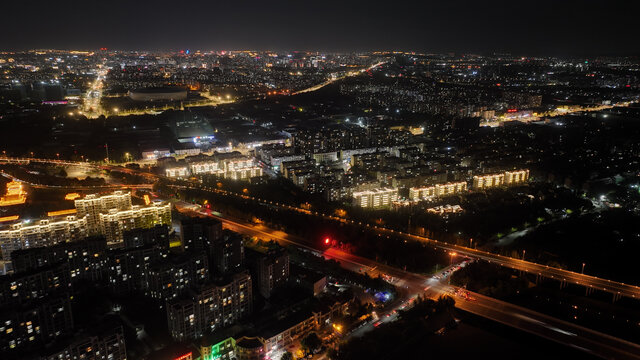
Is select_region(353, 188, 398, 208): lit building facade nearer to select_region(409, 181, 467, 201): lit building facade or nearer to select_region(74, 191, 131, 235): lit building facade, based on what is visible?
select_region(409, 181, 467, 201): lit building facade

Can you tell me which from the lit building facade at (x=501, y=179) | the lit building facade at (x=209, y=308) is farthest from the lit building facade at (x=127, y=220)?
the lit building facade at (x=501, y=179)

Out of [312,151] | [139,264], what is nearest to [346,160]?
[312,151]

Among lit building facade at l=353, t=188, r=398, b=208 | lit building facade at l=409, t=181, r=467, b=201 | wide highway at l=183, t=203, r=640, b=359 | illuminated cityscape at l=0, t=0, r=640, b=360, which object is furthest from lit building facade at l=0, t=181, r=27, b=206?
lit building facade at l=409, t=181, r=467, b=201

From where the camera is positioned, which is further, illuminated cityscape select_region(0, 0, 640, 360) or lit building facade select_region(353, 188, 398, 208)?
lit building facade select_region(353, 188, 398, 208)

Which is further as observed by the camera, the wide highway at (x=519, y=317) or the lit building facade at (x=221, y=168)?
the lit building facade at (x=221, y=168)

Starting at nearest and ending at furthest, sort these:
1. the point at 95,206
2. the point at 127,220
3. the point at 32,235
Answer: the point at 32,235, the point at 127,220, the point at 95,206

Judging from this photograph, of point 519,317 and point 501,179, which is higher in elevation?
point 501,179

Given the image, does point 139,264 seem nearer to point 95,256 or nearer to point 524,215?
point 95,256

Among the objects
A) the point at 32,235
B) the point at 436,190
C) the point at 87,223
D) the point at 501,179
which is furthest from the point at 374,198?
the point at 32,235

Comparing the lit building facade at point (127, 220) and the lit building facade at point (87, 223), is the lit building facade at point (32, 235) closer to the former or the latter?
the lit building facade at point (87, 223)

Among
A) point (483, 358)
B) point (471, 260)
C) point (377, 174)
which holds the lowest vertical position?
point (483, 358)

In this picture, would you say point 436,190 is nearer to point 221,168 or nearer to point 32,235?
point 221,168
